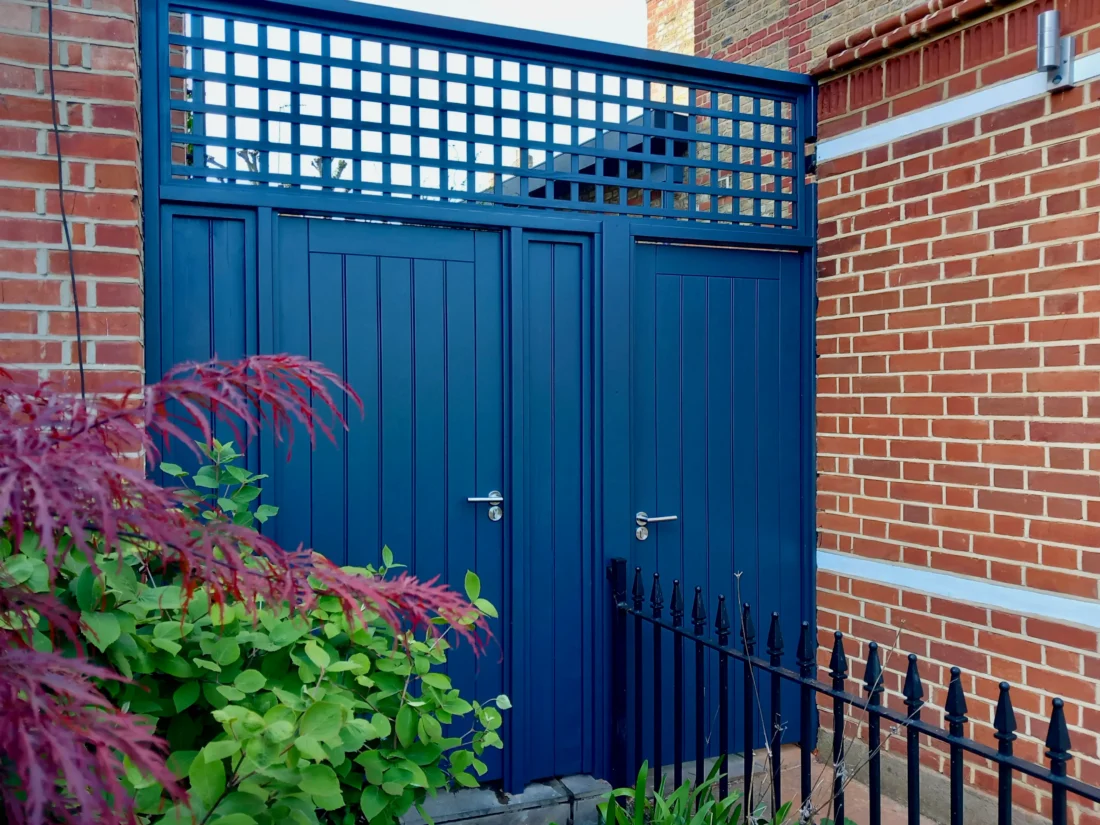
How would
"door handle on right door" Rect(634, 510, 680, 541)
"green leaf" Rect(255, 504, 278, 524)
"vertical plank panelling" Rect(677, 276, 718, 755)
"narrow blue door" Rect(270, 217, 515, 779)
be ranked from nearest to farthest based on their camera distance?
"green leaf" Rect(255, 504, 278, 524)
"narrow blue door" Rect(270, 217, 515, 779)
"door handle on right door" Rect(634, 510, 680, 541)
"vertical plank panelling" Rect(677, 276, 718, 755)

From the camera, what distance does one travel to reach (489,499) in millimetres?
3375

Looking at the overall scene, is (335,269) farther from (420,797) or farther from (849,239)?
(849,239)

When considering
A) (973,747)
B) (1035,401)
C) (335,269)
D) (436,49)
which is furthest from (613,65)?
(973,747)

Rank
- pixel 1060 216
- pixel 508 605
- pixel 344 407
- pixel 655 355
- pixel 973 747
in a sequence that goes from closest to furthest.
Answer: pixel 973 747 → pixel 1060 216 → pixel 344 407 → pixel 508 605 → pixel 655 355

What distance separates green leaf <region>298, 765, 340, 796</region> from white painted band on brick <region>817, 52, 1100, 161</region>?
3.05 meters

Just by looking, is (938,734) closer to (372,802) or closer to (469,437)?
(372,802)

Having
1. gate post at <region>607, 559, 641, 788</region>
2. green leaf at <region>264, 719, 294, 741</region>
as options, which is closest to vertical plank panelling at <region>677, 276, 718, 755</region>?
gate post at <region>607, 559, 641, 788</region>

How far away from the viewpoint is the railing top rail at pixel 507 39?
304 centimetres

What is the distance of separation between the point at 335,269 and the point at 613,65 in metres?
1.42

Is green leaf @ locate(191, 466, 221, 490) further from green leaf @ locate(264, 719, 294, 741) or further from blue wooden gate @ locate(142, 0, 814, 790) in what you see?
green leaf @ locate(264, 719, 294, 741)

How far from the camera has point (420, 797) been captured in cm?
208

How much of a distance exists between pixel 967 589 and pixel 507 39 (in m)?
2.71

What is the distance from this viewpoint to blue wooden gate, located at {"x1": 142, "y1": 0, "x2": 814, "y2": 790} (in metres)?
3.04

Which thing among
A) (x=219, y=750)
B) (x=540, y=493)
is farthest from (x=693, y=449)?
(x=219, y=750)
